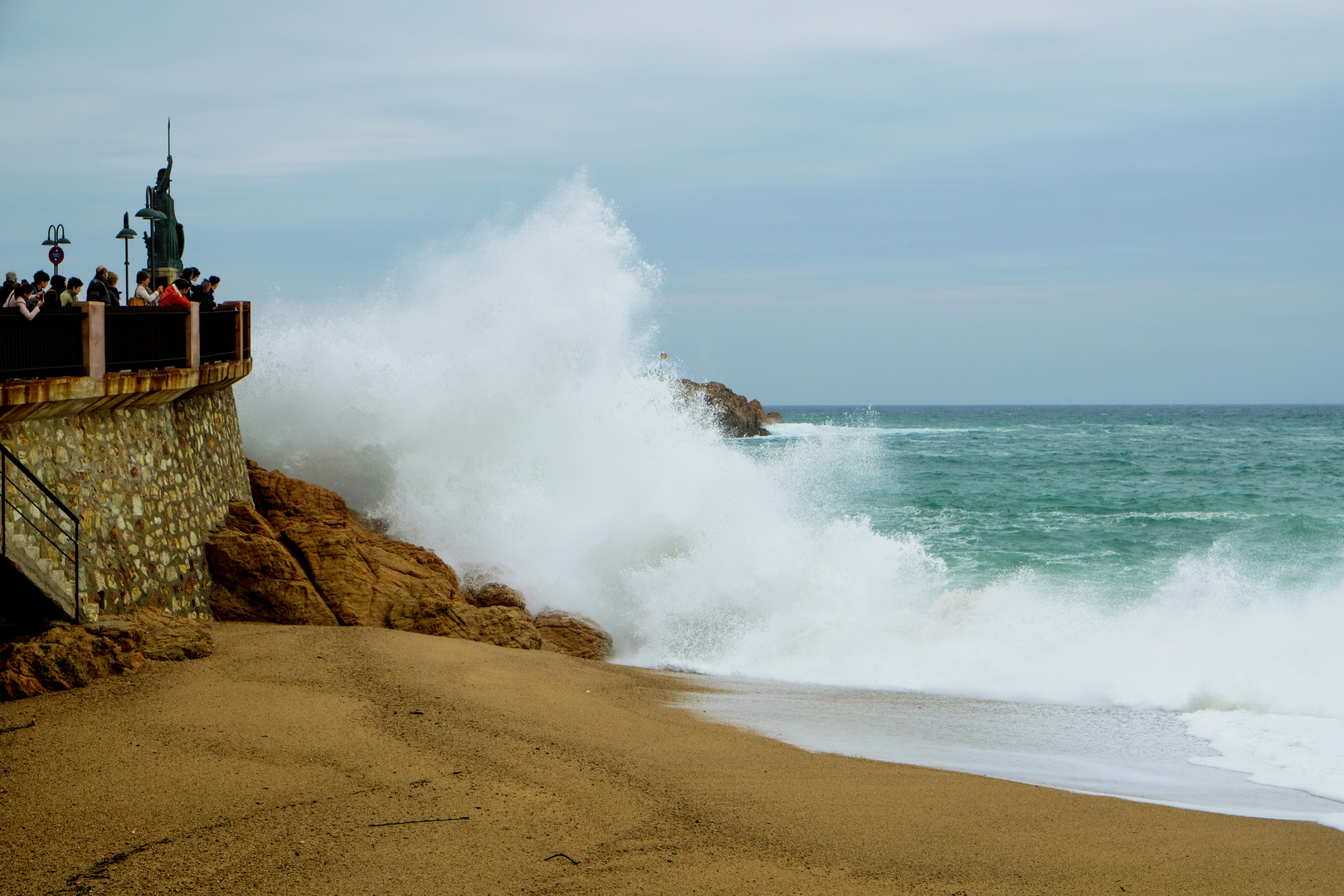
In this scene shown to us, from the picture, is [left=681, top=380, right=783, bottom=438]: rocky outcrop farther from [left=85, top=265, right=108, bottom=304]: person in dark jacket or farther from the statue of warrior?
[left=85, top=265, right=108, bottom=304]: person in dark jacket

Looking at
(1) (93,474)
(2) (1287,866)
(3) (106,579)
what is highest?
(1) (93,474)

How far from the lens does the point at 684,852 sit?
5.41m

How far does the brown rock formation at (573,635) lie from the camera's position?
37.3 feet

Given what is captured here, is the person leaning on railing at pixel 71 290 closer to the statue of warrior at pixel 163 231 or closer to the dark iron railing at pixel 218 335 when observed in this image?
the dark iron railing at pixel 218 335

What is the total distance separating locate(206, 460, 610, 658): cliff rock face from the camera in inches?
381

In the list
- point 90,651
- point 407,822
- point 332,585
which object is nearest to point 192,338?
point 332,585

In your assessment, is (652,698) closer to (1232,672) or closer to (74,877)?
(74,877)

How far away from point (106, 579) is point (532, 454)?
7.97 metres

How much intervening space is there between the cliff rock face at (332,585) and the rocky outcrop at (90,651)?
135 cm

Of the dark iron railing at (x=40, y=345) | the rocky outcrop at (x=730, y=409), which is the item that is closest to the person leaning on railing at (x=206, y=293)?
the dark iron railing at (x=40, y=345)

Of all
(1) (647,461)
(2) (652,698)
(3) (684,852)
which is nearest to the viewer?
(3) (684,852)

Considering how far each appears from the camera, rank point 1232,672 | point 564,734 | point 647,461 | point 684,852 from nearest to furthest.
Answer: point 684,852 → point 564,734 → point 1232,672 → point 647,461

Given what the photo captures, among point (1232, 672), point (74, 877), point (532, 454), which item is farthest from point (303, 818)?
point (532, 454)

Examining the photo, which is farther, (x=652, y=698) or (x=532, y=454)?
(x=532, y=454)
